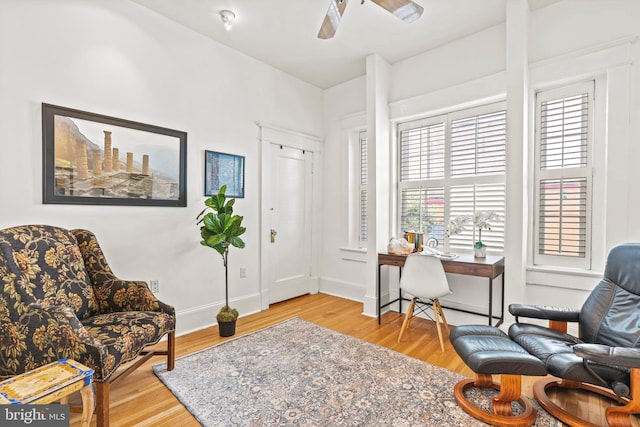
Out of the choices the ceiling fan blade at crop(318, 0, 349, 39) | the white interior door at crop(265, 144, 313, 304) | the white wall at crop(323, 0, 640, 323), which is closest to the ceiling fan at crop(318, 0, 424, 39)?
the ceiling fan blade at crop(318, 0, 349, 39)

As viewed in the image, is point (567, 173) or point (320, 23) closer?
point (567, 173)

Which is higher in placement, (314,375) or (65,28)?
(65,28)

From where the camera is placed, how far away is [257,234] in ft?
12.7

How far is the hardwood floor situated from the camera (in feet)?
6.23

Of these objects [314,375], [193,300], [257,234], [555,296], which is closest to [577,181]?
[555,296]

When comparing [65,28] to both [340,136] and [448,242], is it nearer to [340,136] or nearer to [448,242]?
[340,136]

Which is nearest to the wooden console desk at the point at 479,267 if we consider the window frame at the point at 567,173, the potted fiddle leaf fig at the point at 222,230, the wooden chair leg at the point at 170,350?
the window frame at the point at 567,173

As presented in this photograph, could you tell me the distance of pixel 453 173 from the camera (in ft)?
11.6

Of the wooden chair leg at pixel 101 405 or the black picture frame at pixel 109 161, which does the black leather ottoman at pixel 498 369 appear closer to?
the wooden chair leg at pixel 101 405

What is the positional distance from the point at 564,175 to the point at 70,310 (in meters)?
3.90

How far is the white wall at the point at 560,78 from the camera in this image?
8.05 feet

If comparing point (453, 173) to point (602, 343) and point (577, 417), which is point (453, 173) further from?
point (577, 417)

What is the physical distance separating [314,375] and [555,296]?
228 centimetres

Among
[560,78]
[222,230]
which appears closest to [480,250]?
[560,78]
